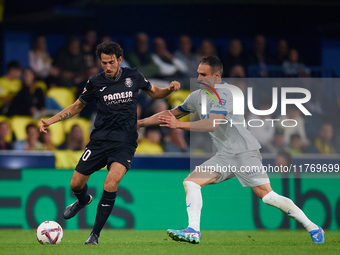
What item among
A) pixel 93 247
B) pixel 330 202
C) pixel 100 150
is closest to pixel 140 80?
pixel 100 150

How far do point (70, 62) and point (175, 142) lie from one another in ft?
9.68

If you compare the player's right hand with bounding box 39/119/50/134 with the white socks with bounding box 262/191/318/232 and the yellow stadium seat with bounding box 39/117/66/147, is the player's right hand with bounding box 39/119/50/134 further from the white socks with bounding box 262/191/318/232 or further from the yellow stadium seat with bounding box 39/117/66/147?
the yellow stadium seat with bounding box 39/117/66/147

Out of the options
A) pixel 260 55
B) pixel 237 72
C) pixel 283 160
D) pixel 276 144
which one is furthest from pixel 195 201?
pixel 260 55

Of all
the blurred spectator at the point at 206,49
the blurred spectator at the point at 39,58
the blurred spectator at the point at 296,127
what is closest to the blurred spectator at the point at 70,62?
the blurred spectator at the point at 39,58

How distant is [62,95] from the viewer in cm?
1096

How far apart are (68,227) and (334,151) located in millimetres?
5281

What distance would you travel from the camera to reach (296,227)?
9141mm

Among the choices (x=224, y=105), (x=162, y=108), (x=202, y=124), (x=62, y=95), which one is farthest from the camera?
(x=62, y=95)

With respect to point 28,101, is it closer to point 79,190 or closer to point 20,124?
point 20,124

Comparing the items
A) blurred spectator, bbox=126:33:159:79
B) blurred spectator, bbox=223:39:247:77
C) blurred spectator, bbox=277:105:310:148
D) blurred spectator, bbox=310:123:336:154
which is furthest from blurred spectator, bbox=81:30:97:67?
blurred spectator, bbox=310:123:336:154

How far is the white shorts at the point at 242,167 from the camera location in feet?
19.1

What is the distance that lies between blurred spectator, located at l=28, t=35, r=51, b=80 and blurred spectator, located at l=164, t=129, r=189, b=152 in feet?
9.89

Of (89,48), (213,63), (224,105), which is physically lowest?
(224,105)

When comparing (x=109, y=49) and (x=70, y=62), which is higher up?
(x=70, y=62)
